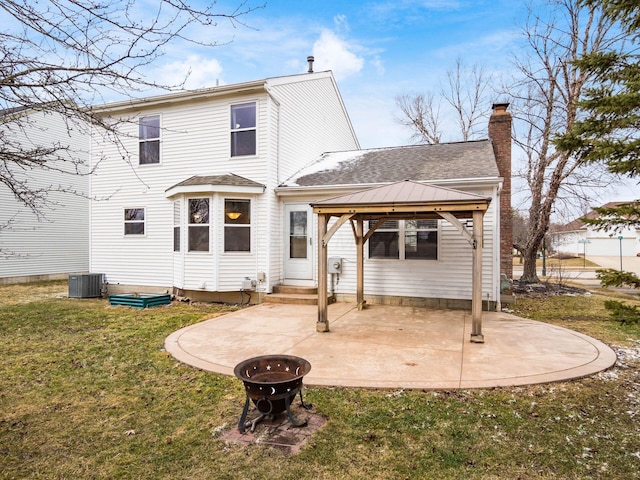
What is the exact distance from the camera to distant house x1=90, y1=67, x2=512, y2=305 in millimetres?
9406

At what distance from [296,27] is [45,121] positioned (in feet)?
54.0

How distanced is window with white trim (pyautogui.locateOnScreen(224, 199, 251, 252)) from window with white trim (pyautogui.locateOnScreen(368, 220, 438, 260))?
3336 millimetres

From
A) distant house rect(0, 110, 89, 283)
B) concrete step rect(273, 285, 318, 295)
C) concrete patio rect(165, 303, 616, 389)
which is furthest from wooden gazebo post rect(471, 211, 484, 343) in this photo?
distant house rect(0, 110, 89, 283)

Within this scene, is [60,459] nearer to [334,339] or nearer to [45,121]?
[334,339]

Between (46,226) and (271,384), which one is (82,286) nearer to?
(46,226)

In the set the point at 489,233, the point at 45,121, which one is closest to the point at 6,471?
the point at 489,233

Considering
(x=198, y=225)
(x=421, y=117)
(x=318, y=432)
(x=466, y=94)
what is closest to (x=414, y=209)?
(x=318, y=432)

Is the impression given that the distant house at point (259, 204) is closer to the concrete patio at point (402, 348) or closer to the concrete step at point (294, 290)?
the concrete step at point (294, 290)

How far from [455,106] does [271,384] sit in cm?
2401

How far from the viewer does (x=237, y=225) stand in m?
10.3

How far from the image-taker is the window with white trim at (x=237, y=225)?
10.2 metres

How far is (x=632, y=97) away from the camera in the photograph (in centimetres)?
312

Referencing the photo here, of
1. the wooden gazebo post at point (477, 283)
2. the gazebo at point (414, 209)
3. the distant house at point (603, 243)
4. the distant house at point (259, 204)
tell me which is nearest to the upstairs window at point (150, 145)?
the distant house at point (259, 204)

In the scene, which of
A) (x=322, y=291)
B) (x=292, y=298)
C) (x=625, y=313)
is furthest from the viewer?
(x=292, y=298)
